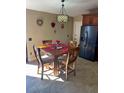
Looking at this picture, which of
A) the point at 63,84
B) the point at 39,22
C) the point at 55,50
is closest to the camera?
the point at 63,84

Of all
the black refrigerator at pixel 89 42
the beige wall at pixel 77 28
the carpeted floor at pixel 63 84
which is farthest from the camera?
the beige wall at pixel 77 28

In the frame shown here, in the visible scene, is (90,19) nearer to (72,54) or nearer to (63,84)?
(72,54)

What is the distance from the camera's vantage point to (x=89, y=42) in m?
5.62

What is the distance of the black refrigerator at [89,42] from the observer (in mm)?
5402

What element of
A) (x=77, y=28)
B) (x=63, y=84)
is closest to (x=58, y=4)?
(x=63, y=84)

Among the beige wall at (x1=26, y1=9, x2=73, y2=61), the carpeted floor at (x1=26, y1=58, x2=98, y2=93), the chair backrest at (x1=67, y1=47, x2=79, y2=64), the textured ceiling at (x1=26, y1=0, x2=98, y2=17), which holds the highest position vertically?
the textured ceiling at (x1=26, y1=0, x2=98, y2=17)

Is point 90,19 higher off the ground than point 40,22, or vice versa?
point 90,19

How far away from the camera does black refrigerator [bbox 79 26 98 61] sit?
5.40 meters

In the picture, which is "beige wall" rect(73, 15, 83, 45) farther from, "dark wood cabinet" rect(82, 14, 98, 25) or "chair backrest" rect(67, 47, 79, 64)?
"chair backrest" rect(67, 47, 79, 64)

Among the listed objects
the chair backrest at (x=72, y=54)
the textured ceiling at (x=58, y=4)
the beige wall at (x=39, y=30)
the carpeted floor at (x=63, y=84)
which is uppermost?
the textured ceiling at (x=58, y=4)

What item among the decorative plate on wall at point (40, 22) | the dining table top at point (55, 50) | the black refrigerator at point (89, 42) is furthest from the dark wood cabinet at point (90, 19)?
the dining table top at point (55, 50)

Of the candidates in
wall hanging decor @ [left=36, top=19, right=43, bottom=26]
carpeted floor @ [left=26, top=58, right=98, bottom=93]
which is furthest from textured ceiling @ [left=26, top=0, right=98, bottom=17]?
carpeted floor @ [left=26, top=58, right=98, bottom=93]

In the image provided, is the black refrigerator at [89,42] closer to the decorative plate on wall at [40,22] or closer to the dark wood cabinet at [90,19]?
the dark wood cabinet at [90,19]
